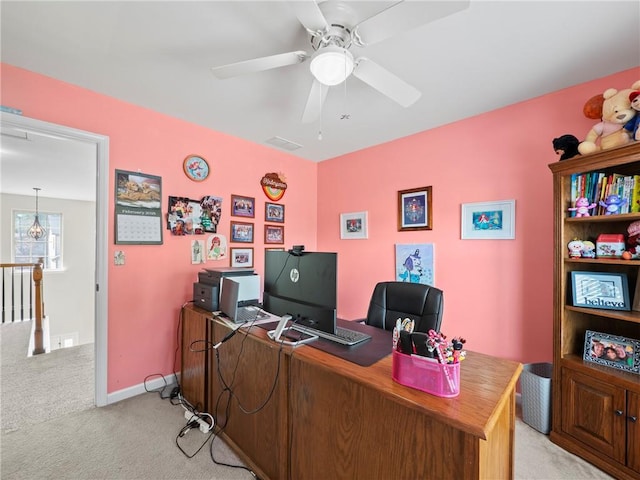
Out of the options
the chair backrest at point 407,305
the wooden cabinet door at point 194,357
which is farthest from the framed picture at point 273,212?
the chair backrest at point 407,305

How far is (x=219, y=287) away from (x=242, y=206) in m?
1.25

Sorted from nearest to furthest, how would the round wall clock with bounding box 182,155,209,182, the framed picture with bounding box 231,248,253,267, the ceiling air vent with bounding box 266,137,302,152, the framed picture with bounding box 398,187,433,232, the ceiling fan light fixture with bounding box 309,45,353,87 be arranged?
the ceiling fan light fixture with bounding box 309,45,353,87
the round wall clock with bounding box 182,155,209,182
the framed picture with bounding box 398,187,433,232
the framed picture with bounding box 231,248,253,267
the ceiling air vent with bounding box 266,137,302,152

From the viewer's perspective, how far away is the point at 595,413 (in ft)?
5.39

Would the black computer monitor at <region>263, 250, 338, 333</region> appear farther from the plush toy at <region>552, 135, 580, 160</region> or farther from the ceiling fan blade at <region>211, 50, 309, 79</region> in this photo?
the plush toy at <region>552, 135, 580, 160</region>

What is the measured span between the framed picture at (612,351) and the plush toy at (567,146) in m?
1.18

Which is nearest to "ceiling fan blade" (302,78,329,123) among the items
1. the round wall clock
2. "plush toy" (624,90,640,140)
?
the round wall clock

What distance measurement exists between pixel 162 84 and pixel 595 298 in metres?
3.33

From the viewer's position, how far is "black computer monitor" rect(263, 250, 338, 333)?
131 cm

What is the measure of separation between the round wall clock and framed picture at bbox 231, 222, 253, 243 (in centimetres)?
58

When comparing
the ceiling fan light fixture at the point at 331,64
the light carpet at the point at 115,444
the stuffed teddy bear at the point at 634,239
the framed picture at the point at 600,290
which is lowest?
the light carpet at the point at 115,444

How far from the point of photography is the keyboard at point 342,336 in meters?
1.41

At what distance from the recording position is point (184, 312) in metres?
2.34

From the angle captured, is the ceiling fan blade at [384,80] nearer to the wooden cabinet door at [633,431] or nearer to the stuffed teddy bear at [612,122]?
the stuffed teddy bear at [612,122]

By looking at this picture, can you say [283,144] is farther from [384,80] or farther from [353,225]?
[384,80]
